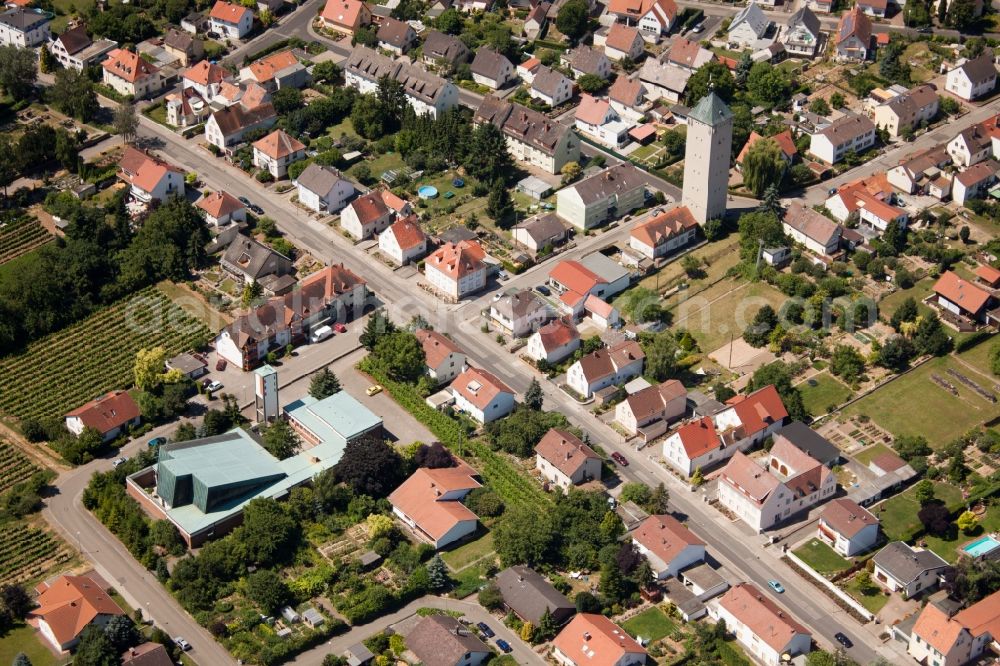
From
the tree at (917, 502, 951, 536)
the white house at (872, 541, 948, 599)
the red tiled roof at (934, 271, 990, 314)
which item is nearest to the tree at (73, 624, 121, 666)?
the white house at (872, 541, 948, 599)

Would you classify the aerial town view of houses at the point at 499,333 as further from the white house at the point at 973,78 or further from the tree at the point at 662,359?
the tree at the point at 662,359

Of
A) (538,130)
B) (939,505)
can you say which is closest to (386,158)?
(538,130)

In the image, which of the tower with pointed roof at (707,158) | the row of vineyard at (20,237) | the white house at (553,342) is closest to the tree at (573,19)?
the tower with pointed roof at (707,158)

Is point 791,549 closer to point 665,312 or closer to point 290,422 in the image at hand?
point 665,312

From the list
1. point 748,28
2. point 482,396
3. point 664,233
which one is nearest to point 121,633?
point 482,396

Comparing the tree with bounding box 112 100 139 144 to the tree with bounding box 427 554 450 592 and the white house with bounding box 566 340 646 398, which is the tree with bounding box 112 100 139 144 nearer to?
the white house with bounding box 566 340 646 398
